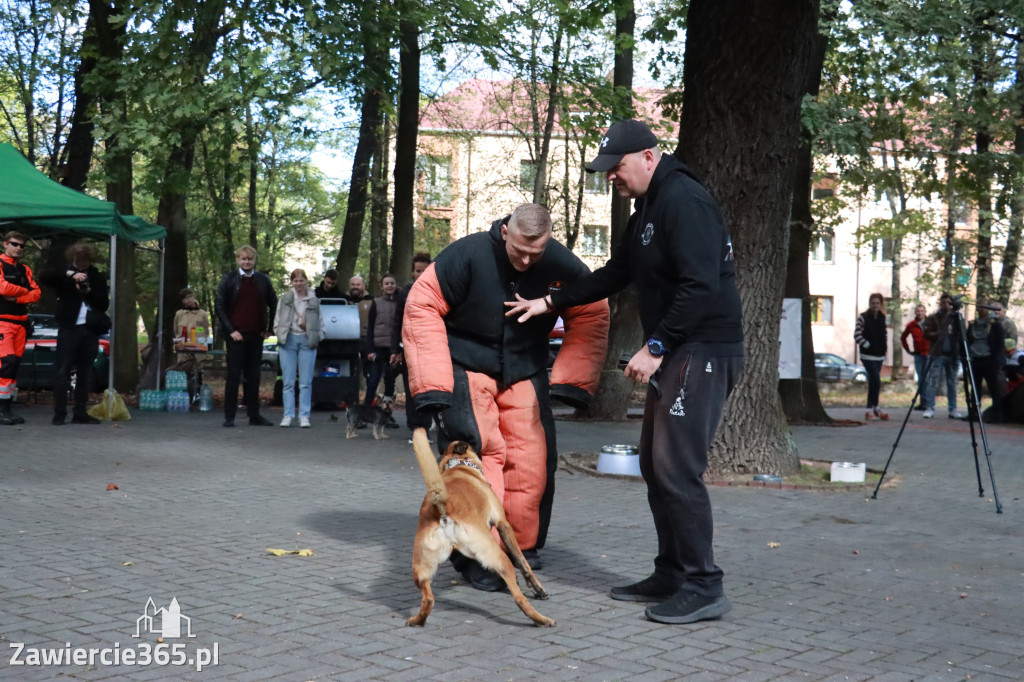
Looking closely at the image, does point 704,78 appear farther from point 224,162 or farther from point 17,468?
point 224,162

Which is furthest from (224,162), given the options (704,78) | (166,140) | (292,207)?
(292,207)

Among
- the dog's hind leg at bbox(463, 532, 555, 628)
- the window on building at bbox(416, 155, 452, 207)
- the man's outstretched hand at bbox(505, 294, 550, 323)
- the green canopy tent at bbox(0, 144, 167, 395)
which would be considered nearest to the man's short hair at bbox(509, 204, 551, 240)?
the man's outstretched hand at bbox(505, 294, 550, 323)

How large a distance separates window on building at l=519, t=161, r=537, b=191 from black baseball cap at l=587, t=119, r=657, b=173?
34.2 m

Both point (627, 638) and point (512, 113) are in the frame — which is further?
point (512, 113)

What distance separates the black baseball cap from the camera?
521 cm

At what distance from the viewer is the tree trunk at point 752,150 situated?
31.8 ft

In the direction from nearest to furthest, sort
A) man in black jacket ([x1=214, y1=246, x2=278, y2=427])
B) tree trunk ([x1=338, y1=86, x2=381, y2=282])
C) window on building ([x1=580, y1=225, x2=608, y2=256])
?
man in black jacket ([x1=214, y1=246, x2=278, y2=427]) → tree trunk ([x1=338, y1=86, x2=381, y2=282]) → window on building ([x1=580, y1=225, x2=608, y2=256])

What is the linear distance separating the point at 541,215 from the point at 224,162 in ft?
49.5

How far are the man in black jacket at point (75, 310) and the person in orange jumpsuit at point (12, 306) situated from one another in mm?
360

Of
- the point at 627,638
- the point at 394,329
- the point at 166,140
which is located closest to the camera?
the point at 627,638

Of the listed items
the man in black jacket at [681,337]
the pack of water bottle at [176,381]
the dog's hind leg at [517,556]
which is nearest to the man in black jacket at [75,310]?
the pack of water bottle at [176,381]

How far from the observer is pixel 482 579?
5.70 metres

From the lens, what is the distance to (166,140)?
17.2m

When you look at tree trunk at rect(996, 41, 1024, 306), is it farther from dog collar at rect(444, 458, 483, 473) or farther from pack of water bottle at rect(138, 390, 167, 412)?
dog collar at rect(444, 458, 483, 473)
